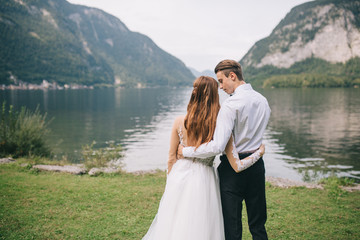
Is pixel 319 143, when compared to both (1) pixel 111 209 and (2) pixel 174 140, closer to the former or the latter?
(1) pixel 111 209

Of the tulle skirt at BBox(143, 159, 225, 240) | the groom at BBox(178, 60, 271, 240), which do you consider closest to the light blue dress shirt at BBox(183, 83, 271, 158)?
the groom at BBox(178, 60, 271, 240)

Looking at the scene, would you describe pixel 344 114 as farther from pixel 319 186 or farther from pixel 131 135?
pixel 319 186

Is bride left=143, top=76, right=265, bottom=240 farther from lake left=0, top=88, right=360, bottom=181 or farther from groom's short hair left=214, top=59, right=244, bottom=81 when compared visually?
lake left=0, top=88, right=360, bottom=181

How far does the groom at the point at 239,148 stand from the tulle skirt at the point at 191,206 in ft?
0.54

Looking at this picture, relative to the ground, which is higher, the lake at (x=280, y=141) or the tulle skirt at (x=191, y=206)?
the tulle skirt at (x=191, y=206)

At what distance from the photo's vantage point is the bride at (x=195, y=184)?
3766mm

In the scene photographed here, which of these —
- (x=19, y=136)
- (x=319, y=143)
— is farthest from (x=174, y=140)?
(x=319, y=143)

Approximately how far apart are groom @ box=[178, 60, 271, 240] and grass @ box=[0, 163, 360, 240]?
7.59ft

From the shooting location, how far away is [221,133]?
3.47 metres

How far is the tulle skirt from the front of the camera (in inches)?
152

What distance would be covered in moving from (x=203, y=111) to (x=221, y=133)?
45cm

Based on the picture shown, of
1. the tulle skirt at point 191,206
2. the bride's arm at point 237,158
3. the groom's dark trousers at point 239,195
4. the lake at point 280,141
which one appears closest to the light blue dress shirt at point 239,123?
the bride's arm at point 237,158

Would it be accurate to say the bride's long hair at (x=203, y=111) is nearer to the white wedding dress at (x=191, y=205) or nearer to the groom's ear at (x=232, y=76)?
the groom's ear at (x=232, y=76)

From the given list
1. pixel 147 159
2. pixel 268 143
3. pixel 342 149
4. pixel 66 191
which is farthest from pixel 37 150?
pixel 342 149
